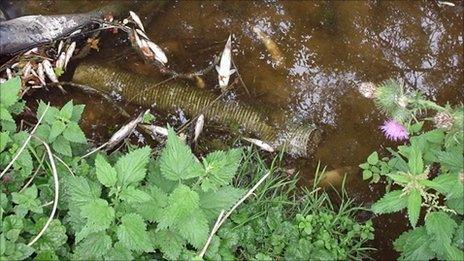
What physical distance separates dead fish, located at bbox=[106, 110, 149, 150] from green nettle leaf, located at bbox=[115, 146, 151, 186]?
0.86m

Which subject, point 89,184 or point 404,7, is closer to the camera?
point 89,184

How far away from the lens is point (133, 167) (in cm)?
276

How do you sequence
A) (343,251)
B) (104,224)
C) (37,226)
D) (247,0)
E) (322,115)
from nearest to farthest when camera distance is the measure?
(104,224), (37,226), (343,251), (322,115), (247,0)

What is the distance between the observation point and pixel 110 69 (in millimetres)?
3893

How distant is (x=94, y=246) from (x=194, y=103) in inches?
54.6

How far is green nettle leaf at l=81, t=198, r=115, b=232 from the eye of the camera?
8.61 ft

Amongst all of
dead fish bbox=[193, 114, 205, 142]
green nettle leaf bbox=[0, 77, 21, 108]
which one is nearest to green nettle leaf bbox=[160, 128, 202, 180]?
green nettle leaf bbox=[0, 77, 21, 108]

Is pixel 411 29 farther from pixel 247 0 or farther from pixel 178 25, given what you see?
pixel 178 25

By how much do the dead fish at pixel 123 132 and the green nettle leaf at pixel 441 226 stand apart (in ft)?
6.44

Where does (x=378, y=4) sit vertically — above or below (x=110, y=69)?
above

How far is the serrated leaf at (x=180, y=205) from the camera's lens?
2639mm

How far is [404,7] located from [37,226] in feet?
9.21

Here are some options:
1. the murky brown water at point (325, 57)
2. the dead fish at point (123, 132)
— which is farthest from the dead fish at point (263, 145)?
the dead fish at point (123, 132)

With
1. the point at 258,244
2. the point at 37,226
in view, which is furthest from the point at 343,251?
the point at 37,226
